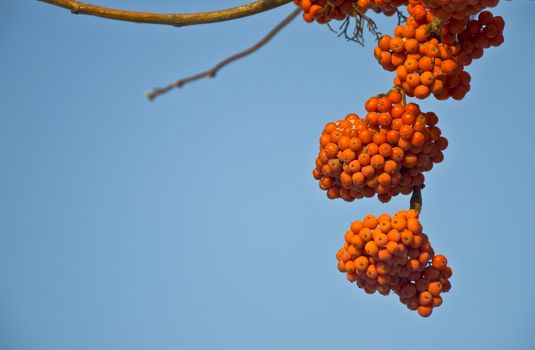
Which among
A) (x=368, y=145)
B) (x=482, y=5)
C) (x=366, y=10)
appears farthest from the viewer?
(x=368, y=145)

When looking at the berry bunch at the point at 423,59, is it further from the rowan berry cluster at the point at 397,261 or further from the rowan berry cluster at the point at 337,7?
the rowan berry cluster at the point at 397,261

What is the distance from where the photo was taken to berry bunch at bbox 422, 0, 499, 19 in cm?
380

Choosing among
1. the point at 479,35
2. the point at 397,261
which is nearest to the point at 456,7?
the point at 479,35

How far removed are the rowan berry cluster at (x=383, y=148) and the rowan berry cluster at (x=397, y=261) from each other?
0.21m

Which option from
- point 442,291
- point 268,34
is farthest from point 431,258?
point 268,34

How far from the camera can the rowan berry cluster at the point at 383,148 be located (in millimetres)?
4488

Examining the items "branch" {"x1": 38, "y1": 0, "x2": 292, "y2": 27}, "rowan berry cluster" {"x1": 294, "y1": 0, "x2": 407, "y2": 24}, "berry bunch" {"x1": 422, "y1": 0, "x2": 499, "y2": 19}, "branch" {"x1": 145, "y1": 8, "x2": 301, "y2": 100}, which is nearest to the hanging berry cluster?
"rowan berry cluster" {"x1": 294, "y1": 0, "x2": 407, "y2": 24}

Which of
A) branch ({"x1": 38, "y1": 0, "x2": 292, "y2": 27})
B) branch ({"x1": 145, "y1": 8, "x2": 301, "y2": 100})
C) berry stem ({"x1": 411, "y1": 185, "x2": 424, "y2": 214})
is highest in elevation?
branch ({"x1": 38, "y1": 0, "x2": 292, "y2": 27})

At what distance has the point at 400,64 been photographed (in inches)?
177

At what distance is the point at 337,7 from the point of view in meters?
4.26

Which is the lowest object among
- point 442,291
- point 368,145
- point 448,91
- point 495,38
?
point 442,291

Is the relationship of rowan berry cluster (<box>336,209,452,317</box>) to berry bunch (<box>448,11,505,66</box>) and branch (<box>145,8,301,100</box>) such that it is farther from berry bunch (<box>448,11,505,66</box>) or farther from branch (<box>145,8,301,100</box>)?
branch (<box>145,8,301,100</box>)

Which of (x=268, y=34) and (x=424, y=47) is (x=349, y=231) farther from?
(x=268, y=34)

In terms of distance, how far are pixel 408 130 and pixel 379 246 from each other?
Result: 2.31 ft
